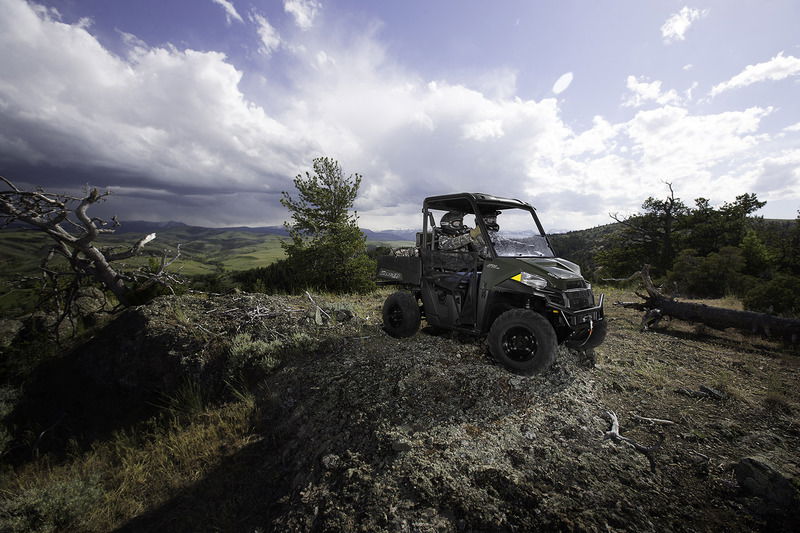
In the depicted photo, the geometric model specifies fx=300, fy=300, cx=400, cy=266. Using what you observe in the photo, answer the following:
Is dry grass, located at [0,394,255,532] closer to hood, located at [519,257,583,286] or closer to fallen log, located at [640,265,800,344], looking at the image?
hood, located at [519,257,583,286]

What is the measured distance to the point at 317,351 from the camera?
532cm

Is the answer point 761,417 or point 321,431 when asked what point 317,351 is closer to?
point 321,431

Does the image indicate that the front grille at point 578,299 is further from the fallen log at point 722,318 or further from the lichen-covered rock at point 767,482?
the fallen log at point 722,318

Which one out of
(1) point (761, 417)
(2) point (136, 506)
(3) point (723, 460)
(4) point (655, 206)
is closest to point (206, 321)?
(2) point (136, 506)

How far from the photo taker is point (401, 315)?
18.7ft

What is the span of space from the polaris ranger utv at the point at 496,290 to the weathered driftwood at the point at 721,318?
538 centimetres

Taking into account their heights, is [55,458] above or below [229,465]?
below

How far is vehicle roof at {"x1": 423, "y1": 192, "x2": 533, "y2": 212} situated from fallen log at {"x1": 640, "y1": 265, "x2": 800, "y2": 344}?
20.4ft

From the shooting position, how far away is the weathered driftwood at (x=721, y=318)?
6.99m

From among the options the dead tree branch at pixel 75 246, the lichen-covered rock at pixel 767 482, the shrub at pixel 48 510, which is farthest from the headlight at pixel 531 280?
the dead tree branch at pixel 75 246

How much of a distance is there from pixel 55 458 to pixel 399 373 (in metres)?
6.33

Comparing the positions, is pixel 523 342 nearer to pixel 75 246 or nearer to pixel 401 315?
pixel 401 315

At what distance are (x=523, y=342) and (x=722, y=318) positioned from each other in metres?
7.39

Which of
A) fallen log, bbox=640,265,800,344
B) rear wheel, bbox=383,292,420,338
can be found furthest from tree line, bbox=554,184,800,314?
rear wheel, bbox=383,292,420,338
